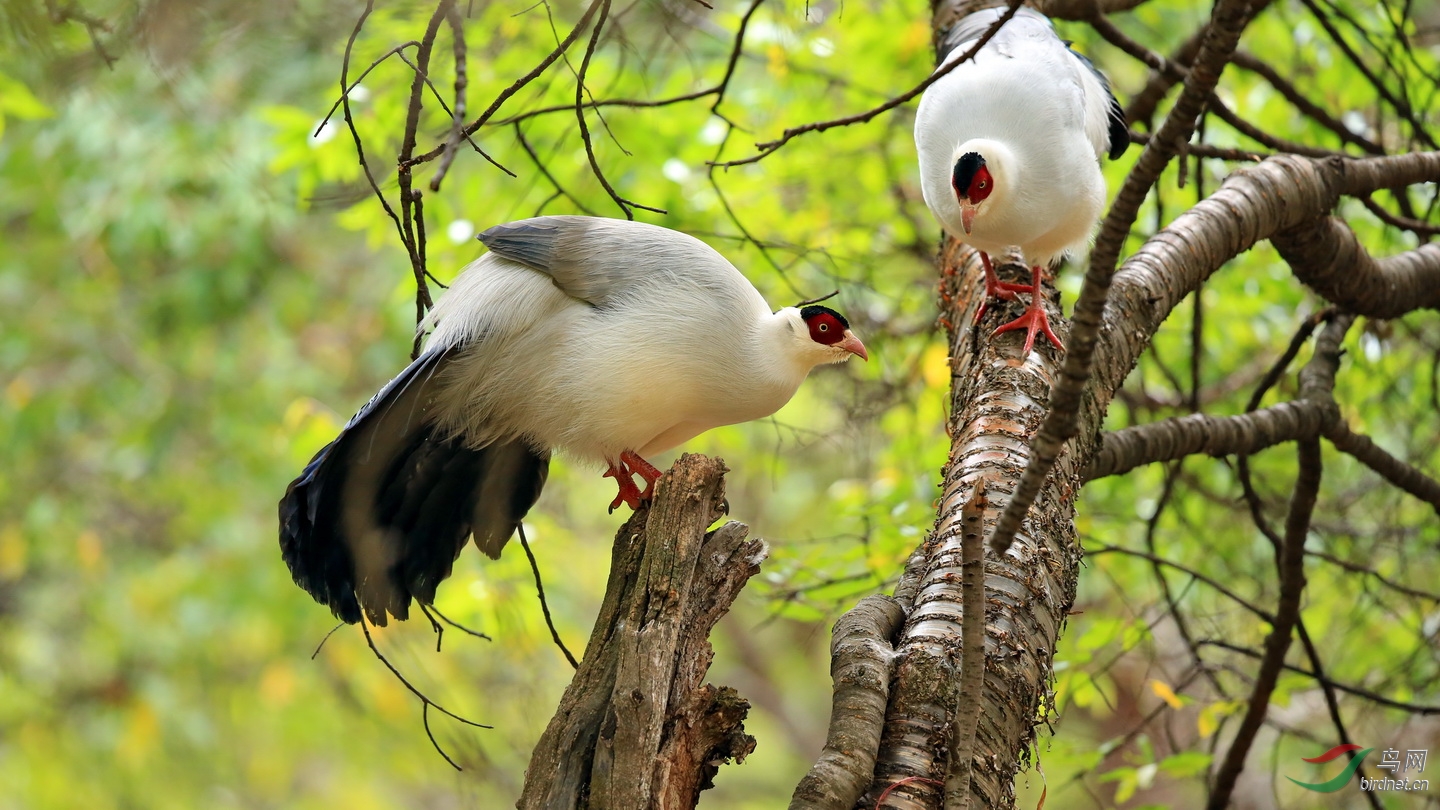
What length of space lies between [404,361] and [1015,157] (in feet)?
20.6

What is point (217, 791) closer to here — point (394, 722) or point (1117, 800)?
point (394, 722)

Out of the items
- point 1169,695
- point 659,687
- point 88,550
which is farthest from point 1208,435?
point 88,550

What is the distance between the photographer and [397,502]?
3.04 m

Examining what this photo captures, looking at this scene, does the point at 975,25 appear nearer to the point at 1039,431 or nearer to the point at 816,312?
the point at 816,312

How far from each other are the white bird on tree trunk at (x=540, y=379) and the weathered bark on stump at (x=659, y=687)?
0.63 metres

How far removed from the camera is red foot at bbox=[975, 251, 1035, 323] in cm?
341

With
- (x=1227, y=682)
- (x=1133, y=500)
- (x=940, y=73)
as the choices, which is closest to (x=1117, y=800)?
(x=1133, y=500)

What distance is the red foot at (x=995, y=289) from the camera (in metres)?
3.41

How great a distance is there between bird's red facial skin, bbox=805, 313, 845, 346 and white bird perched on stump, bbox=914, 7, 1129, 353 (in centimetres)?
53

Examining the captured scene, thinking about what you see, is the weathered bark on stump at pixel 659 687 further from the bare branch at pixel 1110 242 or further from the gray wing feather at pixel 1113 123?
the gray wing feather at pixel 1113 123

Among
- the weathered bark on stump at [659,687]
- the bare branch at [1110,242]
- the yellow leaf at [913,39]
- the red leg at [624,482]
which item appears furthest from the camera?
the yellow leaf at [913,39]

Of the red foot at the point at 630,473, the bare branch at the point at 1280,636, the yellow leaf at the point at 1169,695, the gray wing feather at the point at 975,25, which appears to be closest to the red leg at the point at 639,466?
the red foot at the point at 630,473

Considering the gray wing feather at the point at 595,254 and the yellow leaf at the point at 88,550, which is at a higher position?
the yellow leaf at the point at 88,550

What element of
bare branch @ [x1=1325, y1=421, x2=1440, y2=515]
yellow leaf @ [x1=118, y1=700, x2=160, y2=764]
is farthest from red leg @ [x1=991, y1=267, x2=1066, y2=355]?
yellow leaf @ [x1=118, y1=700, x2=160, y2=764]
